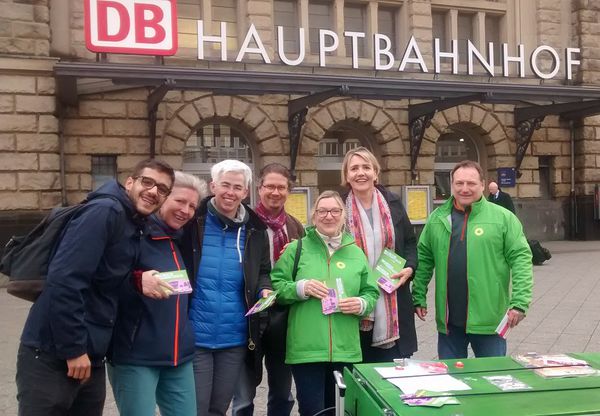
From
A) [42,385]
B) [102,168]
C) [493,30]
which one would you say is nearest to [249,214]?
[42,385]

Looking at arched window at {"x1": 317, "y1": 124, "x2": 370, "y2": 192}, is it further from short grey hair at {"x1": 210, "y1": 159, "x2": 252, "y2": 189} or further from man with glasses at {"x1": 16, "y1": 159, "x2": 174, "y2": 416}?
man with glasses at {"x1": 16, "y1": 159, "x2": 174, "y2": 416}

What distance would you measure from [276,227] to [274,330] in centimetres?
66

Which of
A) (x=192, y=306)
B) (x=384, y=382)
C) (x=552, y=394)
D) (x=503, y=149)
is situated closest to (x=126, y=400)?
(x=192, y=306)

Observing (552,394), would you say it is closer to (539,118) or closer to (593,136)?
(539,118)

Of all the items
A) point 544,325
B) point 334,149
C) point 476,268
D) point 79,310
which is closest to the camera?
point 79,310

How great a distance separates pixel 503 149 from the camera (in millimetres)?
17719

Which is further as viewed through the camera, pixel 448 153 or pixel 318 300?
pixel 448 153

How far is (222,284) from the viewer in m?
3.41

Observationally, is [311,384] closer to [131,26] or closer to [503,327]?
[503,327]

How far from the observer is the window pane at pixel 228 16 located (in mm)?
15518

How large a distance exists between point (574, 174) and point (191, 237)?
17.7 m

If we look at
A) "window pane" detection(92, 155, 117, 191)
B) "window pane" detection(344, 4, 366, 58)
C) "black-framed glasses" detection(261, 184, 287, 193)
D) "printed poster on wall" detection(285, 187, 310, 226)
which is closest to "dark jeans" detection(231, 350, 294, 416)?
"black-framed glasses" detection(261, 184, 287, 193)

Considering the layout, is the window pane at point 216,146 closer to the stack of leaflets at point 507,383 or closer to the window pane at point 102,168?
the window pane at point 102,168

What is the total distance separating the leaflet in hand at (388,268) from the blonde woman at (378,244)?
0.04m
